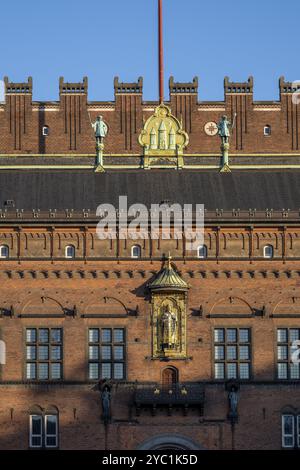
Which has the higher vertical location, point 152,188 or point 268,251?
point 152,188

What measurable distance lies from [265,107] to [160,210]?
21.4 m

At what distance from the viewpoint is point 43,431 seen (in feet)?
241

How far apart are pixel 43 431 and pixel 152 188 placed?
14.1 m

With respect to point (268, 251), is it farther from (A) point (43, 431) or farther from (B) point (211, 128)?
(B) point (211, 128)

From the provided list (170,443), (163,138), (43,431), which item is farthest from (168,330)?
(163,138)

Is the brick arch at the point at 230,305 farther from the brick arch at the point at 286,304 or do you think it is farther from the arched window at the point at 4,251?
the arched window at the point at 4,251

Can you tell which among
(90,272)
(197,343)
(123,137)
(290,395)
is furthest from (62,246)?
(123,137)

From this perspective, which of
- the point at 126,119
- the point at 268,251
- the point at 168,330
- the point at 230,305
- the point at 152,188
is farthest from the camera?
the point at 126,119

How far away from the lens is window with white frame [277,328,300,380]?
244 ft

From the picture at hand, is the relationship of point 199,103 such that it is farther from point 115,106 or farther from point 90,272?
point 90,272

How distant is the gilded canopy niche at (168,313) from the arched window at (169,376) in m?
0.67

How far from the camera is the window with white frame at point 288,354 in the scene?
74.4 meters

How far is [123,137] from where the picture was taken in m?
94.2
